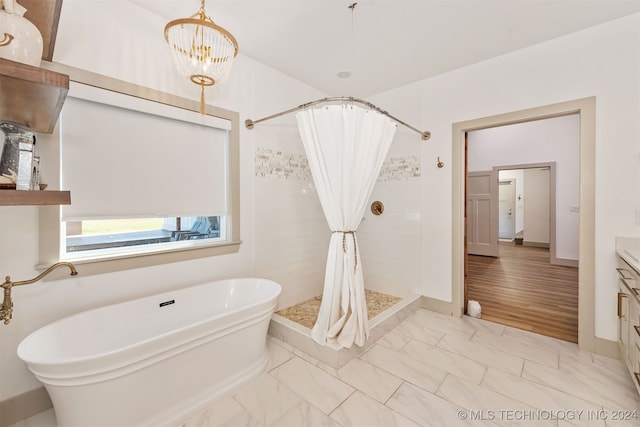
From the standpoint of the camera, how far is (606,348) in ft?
7.20

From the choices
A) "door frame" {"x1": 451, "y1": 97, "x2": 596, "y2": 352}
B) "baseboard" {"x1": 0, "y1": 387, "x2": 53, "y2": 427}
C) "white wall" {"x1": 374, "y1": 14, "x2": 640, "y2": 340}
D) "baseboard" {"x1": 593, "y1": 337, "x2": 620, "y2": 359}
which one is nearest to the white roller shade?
"baseboard" {"x1": 0, "y1": 387, "x2": 53, "y2": 427}

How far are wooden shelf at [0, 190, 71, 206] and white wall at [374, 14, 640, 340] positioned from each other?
3.12 meters

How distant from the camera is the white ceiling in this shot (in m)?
2.00

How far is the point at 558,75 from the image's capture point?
238 cm

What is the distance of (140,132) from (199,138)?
0.46m

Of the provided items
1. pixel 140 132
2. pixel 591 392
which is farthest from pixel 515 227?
pixel 140 132

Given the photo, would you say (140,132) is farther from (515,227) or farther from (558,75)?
(515,227)

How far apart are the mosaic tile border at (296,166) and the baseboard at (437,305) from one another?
145 centimetres

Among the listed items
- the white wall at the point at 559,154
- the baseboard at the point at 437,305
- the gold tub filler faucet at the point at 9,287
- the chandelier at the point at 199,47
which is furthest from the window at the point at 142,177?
the white wall at the point at 559,154

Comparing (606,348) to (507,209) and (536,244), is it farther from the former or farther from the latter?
(507,209)

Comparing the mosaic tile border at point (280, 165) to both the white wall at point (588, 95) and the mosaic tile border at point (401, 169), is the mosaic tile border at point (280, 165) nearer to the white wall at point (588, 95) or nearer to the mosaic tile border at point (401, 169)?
the mosaic tile border at point (401, 169)

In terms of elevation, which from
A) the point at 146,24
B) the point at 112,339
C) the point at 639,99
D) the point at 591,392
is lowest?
the point at 591,392

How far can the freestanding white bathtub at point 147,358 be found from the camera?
1.32 meters

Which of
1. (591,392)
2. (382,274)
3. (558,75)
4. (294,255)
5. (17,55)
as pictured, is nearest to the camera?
(17,55)
